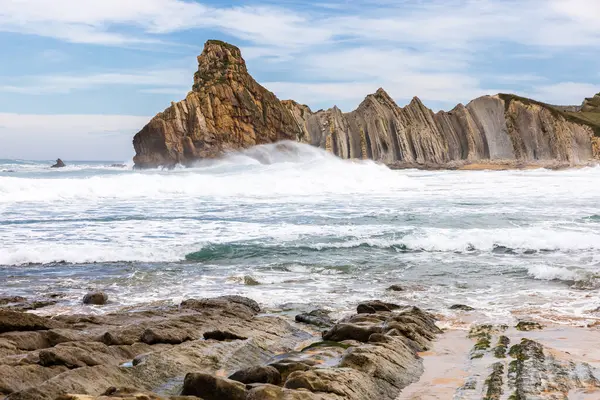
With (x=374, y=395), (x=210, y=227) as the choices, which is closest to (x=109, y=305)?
(x=374, y=395)

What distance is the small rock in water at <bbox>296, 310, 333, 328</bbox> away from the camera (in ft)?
26.9

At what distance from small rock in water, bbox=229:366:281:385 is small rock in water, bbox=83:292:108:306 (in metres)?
4.83

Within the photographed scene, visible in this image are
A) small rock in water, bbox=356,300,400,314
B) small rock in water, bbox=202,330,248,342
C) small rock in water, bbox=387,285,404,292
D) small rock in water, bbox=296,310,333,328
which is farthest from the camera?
small rock in water, bbox=387,285,404,292

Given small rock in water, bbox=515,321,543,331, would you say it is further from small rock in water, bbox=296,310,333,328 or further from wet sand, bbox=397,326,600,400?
small rock in water, bbox=296,310,333,328

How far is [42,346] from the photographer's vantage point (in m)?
6.04

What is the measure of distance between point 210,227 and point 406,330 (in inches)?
456

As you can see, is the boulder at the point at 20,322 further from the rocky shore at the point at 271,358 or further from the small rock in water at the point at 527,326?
the small rock in water at the point at 527,326

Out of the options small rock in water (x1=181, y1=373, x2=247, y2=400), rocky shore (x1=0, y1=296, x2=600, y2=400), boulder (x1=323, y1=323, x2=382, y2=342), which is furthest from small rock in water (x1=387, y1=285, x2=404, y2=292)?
small rock in water (x1=181, y1=373, x2=247, y2=400)

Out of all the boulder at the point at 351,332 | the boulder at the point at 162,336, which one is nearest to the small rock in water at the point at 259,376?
the boulder at the point at 162,336

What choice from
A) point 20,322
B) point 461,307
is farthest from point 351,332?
point 20,322

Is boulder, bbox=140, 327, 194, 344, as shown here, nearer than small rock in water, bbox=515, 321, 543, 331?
Yes

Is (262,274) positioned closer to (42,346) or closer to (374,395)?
(42,346)

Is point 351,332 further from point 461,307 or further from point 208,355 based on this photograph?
point 461,307

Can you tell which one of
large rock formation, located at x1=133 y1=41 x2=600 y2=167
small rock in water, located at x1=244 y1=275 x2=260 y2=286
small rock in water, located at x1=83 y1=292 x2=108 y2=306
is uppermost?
large rock formation, located at x1=133 y1=41 x2=600 y2=167
